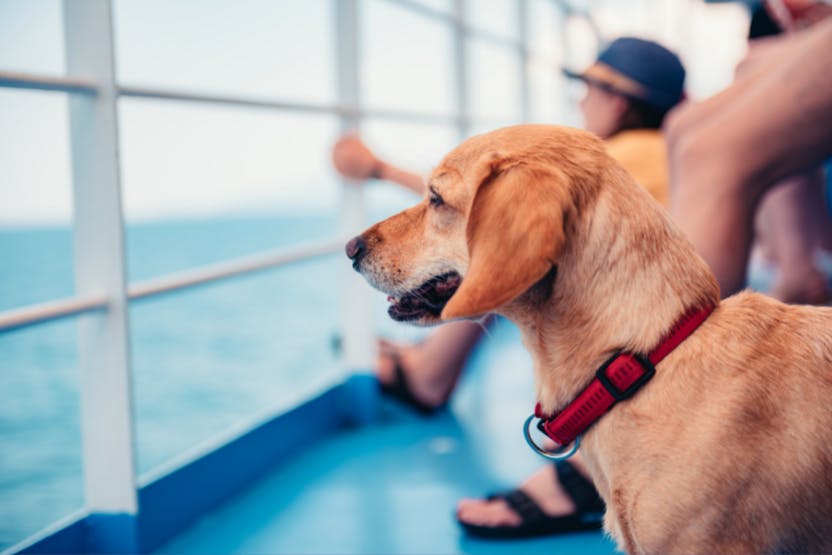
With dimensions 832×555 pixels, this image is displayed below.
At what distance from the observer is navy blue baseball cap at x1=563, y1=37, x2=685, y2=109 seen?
1.83 metres

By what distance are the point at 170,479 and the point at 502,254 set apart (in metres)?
0.81

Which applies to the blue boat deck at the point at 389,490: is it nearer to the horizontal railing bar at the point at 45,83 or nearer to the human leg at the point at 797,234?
the horizontal railing bar at the point at 45,83

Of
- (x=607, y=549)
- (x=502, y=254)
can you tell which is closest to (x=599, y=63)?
(x=607, y=549)

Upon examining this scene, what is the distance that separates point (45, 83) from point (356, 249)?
0.46 metres

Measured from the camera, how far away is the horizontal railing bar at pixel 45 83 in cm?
101

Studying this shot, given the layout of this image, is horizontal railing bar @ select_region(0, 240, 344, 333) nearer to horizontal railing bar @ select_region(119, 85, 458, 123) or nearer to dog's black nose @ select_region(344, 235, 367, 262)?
horizontal railing bar @ select_region(119, 85, 458, 123)

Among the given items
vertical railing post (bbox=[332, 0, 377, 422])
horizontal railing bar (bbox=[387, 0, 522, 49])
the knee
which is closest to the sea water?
vertical railing post (bbox=[332, 0, 377, 422])

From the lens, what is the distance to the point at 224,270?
1.48m

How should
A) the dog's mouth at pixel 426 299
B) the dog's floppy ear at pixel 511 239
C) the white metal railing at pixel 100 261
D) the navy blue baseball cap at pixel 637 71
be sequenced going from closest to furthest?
the dog's floppy ear at pixel 511 239 → the dog's mouth at pixel 426 299 → the white metal railing at pixel 100 261 → the navy blue baseball cap at pixel 637 71

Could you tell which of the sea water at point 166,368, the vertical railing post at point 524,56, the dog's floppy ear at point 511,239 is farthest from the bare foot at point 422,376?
the vertical railing post at point 524,56

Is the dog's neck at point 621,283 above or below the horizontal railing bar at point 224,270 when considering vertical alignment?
above

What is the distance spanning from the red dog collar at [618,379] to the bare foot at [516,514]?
0.49m

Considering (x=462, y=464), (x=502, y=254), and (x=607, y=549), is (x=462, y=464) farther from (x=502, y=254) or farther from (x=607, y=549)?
(x=502, y=254)

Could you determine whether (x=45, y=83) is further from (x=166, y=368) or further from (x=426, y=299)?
(x=166, y=368)
